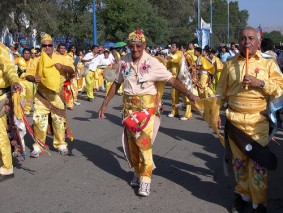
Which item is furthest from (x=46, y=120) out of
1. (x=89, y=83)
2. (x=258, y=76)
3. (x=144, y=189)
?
(x=89, y=83)

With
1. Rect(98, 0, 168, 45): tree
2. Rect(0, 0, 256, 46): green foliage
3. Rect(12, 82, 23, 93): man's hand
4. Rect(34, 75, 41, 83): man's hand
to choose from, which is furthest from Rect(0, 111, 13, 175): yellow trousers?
Rect(98, 0, 168, 45): tree

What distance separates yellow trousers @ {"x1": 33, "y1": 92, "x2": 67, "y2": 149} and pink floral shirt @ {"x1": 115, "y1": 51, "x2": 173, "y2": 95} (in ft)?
7.35

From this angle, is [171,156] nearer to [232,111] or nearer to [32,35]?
[232,111]

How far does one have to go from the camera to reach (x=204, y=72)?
11.1 meters

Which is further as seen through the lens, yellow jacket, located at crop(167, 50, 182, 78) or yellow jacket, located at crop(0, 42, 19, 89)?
yellow jacket, located at crop(167, 50, 182, 78)

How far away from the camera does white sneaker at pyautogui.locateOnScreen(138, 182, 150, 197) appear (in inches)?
193

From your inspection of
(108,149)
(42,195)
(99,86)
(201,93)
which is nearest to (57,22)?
(99,86)

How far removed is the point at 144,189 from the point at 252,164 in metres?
1.34

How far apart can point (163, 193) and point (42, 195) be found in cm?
144

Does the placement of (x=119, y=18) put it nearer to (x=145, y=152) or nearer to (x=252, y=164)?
(x=145, y=152)

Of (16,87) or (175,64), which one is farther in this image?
(175,64)

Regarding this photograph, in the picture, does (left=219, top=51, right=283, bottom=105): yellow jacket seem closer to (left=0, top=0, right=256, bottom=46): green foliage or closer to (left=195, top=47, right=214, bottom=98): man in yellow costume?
(left=195, top=47, right=214, bottom=98): man in yellow costume

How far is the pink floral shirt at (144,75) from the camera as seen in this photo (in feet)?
15.9

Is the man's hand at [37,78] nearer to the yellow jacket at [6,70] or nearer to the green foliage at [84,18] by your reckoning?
the yellow jacket at [6,70]
